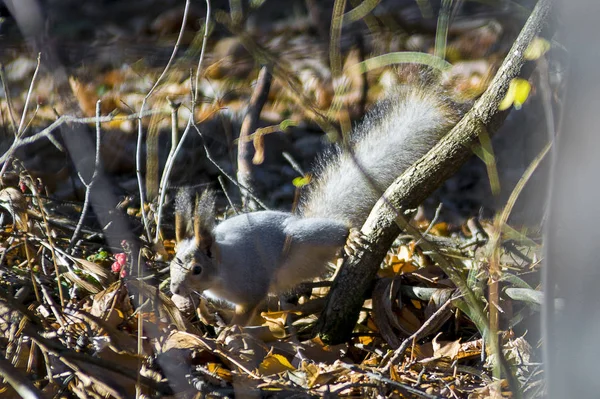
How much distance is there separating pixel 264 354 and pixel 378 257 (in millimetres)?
399

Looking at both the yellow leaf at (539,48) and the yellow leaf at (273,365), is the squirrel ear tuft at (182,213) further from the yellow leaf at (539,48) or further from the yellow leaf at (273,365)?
the yellow leaf at (539,48)

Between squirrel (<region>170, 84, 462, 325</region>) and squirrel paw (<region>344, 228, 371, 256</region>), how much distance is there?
0.34 feet

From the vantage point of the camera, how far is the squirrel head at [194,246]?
196 cm

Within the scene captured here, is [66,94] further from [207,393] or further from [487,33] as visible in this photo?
[487,33]

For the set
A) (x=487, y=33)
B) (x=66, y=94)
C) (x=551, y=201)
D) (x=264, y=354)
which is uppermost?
(x=487, y=33)

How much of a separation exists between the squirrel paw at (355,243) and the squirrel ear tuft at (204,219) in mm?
406

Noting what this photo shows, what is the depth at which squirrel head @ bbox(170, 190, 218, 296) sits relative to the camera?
196 centimetres

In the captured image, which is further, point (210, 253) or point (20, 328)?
point (210, 253)

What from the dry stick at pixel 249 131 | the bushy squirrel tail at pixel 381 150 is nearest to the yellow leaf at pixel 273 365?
the bushy squirrel tail at pixel 381 150

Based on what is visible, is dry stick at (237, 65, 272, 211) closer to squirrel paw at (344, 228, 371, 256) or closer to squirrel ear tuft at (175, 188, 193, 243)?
squirrel ear tuft at (175, 188, 193, 243)

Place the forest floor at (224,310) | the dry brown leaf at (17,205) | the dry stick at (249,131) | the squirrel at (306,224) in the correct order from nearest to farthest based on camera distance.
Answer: the forest floor at (224,310), the dry brown leaf at (17,205), the squirrel at (306,224), the dry stick at (249,131)

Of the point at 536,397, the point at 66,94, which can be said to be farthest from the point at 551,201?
the point at 66,94

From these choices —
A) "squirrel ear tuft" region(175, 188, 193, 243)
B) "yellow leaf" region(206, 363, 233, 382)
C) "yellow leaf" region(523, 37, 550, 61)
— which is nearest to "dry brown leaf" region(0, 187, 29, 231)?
"squirrel ear tuft" region(175, 188, 193, 243)

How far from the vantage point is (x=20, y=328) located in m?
1.38
